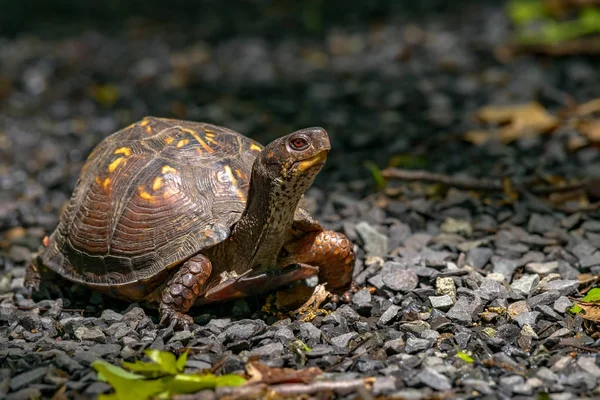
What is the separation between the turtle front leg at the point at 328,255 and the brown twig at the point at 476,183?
50.7 inches

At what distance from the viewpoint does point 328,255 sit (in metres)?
3.68

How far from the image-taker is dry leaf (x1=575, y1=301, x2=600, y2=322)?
3.32 metres

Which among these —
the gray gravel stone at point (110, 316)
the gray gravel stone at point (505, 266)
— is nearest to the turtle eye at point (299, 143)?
the gray gravel stone at point (110, 316)

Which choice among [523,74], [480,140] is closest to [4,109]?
[480,140]

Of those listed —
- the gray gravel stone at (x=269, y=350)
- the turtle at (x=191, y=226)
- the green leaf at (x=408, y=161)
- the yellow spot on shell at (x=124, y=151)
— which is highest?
the yellow spot on shell at (x=124, y=151)

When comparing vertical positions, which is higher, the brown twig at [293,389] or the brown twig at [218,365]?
the brown twig at [218,365]

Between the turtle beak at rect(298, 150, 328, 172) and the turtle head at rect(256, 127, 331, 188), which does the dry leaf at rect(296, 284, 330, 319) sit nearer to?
the turtle head at rect(256, 127, 331, 188)

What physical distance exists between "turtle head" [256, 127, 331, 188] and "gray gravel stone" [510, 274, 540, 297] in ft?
4.16

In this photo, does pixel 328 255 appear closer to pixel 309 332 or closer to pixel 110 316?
pixel 309 332

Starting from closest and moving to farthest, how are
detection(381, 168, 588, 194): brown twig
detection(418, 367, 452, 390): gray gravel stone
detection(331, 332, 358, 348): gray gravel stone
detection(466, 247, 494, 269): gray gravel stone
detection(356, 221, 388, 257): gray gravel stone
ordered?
detection(418, 367, 452, 390): gray gravel stone < detection(331, 332, 358, 348): gray gravel stone < detection(466, 247, 494, 269): gray gravel stone < detection(356, 221, 388, 257): gray gravel stone < detection(381, 168, 588, 194): brown twig

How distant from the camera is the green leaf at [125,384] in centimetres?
274

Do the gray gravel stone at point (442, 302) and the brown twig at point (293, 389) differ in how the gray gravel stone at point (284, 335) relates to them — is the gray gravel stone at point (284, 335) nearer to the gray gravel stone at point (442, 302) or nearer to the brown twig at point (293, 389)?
the brown twig at point (293, 389)

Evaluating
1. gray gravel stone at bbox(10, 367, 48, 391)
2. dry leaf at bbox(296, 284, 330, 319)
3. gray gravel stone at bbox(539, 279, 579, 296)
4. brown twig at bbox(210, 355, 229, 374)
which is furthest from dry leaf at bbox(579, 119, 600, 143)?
gray gravel stone at bbox(10, 367, 48, 391)

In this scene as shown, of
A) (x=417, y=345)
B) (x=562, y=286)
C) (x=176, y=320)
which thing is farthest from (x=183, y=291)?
(x=562, y=286)
